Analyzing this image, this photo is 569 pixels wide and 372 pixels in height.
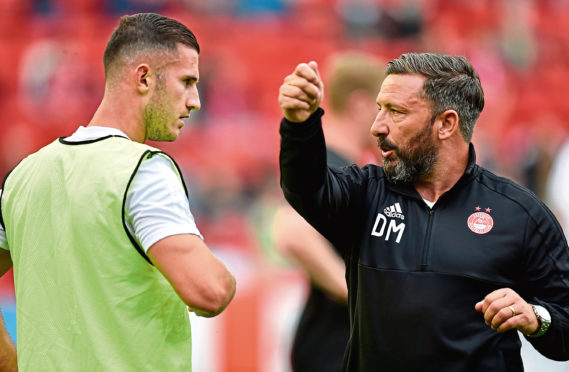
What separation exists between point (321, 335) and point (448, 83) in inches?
61.0

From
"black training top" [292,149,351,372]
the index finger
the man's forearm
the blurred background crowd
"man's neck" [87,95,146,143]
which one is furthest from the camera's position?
the blurred background crowd

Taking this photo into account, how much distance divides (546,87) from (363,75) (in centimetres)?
1197

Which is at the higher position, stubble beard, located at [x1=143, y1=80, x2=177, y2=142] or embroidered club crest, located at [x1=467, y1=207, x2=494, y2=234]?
stubble beard, located at [x1=143, y1=80, x2=177, y2=142]

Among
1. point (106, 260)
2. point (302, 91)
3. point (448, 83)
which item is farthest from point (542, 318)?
point (106, 260)

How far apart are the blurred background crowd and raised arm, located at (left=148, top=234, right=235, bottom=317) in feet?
21.4

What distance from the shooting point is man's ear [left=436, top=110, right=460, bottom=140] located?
305 cm

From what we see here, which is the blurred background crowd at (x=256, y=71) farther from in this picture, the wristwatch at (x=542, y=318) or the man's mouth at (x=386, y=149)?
the wristwatch at (x=542, y=318)

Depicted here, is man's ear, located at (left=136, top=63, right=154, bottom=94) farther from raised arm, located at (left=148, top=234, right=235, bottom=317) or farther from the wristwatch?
the wristwatch

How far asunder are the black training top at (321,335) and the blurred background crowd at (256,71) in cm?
488

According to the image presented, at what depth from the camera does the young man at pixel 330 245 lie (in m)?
4.01

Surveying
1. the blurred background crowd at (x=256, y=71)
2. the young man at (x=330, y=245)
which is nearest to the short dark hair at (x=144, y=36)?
the young man at (x=330, y=245)

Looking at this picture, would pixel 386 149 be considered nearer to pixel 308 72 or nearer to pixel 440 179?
pixel 440 179

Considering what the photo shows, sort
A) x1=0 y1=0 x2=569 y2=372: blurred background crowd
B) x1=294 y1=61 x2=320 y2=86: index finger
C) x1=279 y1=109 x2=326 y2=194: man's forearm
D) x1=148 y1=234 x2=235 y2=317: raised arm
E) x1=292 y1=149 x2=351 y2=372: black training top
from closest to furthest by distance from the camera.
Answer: x1=148 y1=234 x2=235 y2=317: raised arm
x1=294 y1=61 x2=320 y2=86: index finger
x1=279 y1=109 x2=326 y2=194: man's forearm
x1=292 y1=149 x2=351 y2=372: black training top
x1=0 y1=0 x2=569 y2=372: blurred background crowd

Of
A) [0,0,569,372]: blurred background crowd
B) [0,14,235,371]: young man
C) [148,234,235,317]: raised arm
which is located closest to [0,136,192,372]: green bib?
[0,14,235,371]: young man
